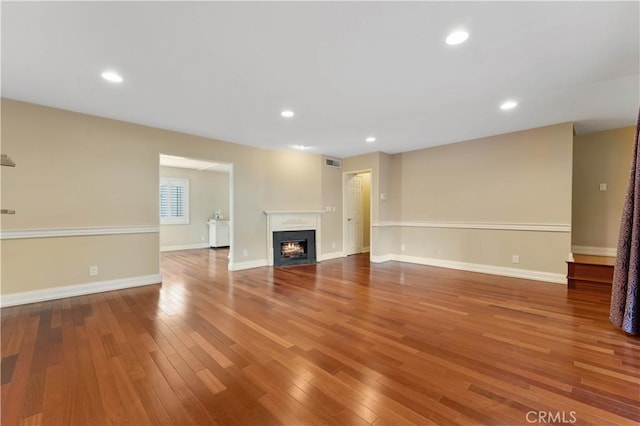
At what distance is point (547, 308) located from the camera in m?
3.17

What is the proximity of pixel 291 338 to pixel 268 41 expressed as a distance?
8.31ft

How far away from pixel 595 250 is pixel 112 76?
7630 mm

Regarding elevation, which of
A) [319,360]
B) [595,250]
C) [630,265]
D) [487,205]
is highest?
[487,205]

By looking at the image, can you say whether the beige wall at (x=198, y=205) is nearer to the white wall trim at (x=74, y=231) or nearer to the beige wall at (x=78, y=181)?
the beige wall at (x=78, y=181)

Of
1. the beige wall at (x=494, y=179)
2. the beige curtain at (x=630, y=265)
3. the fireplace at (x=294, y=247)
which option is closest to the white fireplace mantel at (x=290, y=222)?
the fireplace at (x=294, y=247)

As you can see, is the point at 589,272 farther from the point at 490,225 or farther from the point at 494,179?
the point at 494,179

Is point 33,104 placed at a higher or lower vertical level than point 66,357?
higher

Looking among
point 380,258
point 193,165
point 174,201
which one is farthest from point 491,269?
point 174,201

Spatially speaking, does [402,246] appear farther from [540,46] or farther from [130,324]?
[130,324]

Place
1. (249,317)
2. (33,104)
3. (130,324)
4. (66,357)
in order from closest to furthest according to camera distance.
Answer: (66,357) < (130,324) < (249,317) < (33,104)

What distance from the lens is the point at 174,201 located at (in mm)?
8070

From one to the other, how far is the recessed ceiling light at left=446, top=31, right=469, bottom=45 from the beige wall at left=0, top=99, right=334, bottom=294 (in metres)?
4.17

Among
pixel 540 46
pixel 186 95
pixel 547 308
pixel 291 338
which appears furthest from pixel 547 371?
pixel 186 95

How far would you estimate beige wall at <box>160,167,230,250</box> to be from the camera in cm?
798
